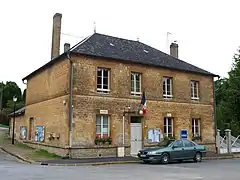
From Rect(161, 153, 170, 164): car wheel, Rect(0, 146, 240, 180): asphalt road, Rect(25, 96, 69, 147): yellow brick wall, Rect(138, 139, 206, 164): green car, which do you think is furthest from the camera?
Rect(25, 96, 69, 147): yellow brick wall

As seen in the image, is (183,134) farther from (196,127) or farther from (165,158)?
(165,158)

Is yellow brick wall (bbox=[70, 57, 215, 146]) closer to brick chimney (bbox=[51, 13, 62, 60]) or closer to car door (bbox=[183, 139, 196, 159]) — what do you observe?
car door (bbox=[183, 139, 196, 159])

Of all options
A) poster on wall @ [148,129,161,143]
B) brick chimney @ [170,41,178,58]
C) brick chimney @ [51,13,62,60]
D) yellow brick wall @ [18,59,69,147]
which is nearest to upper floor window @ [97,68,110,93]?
yellow brick wall @ [18,59,69,147]

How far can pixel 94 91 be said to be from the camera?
19094 millimetres

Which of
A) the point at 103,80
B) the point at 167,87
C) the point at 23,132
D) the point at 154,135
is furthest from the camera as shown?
the point at 23,132

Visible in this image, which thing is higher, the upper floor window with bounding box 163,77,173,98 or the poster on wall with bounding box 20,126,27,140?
the upper floor window with bounding box 163,77,173,98

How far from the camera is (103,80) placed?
65.2 ft

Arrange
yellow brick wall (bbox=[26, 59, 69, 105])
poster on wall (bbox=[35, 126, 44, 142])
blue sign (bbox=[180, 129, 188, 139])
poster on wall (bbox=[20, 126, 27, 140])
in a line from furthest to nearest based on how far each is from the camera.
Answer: poster on wall (bbox=[20, 126, 27, 140]) → blue sign (bbox=[180, 129, 188, 139]) → poster on wall (bbox=[35, 126, 44, 142]) → yellow brick wall (bbox=[26, 59, 69, 105])

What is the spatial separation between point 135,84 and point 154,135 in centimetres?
391

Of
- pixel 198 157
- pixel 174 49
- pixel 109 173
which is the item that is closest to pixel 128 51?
pixel 174 49

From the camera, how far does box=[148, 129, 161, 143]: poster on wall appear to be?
2094cm

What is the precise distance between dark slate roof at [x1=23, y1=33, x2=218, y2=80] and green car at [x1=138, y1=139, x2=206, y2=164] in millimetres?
6718

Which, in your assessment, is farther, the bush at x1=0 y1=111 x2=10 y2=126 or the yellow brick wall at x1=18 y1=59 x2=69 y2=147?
the bush at x1=0 y1=111 x2=10 y2=126

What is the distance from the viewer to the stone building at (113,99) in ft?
60.8
